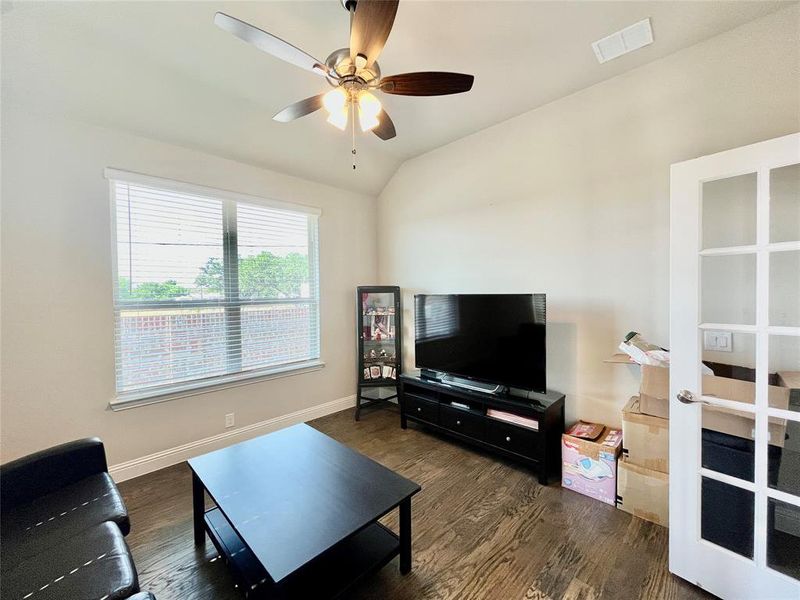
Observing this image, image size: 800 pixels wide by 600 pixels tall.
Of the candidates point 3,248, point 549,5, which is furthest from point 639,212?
point 3,248

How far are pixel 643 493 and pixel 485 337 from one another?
137 cm

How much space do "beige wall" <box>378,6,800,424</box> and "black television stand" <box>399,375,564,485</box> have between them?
1.21ft

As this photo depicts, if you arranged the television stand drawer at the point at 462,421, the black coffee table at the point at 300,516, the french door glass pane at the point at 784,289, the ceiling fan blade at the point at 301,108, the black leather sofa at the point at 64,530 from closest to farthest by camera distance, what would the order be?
the black leather sofa at the point at 64,530
the black coffee table at the point at 300,516
the french door glass pane at the point at 784,289
the ceiling fan blade at the point at 301,108
the television stand drawer at the point at 462,421

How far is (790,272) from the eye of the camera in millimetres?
1405

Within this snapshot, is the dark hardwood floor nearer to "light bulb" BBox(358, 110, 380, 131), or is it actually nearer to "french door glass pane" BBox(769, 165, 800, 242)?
"french door glass pane" BBox(769, 165, 800, 242)

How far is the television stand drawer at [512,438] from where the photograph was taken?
2.33 meters

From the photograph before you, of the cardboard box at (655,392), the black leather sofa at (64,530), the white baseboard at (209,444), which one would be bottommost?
the white baseboard at (209,444)

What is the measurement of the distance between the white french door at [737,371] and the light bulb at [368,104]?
1520mm

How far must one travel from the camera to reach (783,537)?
4.33 ft

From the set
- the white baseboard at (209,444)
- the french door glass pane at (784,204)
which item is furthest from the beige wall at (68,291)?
the french door glass pane at (784,204)

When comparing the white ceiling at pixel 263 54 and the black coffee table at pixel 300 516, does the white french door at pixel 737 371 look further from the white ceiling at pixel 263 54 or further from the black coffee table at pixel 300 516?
the black coffee table at pixel 300 516

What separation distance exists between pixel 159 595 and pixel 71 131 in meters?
2.90

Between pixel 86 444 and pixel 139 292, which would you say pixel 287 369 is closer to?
pixel 139 292

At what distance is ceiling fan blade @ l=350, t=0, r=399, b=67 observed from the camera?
1.16 m
